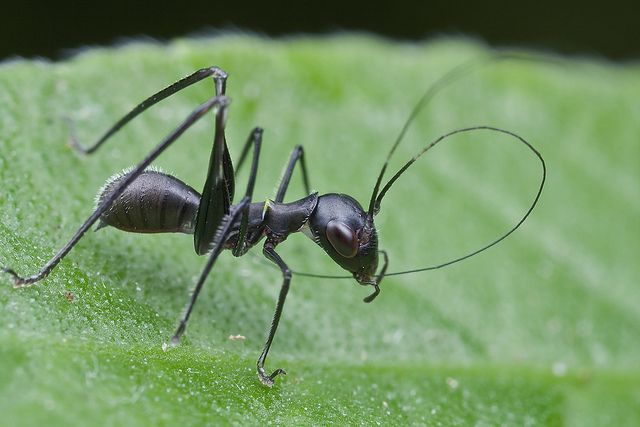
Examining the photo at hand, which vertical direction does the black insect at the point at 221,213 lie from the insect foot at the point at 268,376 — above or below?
above

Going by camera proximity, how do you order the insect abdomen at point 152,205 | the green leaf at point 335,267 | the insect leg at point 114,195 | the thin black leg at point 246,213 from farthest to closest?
the thin black leg at point 246,213
the insect abdomen at point 152,205
the insect leg at point 114,195
the green leaf at point 335,267

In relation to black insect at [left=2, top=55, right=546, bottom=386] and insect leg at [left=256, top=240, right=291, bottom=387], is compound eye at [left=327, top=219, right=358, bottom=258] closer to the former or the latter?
black insect at [left=2, top=55, right=546, bottom=386]

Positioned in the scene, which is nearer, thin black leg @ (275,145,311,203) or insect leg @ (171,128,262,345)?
insect leg @ (171,128,262,345)

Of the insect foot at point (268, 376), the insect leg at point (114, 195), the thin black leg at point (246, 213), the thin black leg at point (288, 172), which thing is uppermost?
the thin black leg at point (288, 172)

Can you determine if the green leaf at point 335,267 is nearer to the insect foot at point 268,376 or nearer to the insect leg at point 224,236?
the insect foot at point 268,376

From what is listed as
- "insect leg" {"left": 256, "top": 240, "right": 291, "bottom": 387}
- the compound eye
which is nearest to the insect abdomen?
"insect leg" {"left": 256, "top": 240, "right": 291, "bottom": 387}

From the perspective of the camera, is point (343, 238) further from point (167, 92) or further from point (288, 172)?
point (167, 92)

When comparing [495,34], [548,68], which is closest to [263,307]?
[548,68]

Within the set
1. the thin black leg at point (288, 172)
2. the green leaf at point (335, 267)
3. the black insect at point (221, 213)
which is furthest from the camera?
the thin black leg at point (288, 172)

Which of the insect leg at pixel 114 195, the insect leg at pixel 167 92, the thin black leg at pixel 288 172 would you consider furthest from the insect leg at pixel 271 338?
the insect leg at pixel 167 92
